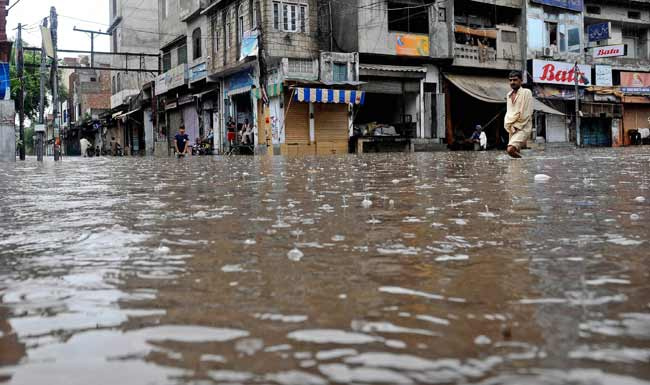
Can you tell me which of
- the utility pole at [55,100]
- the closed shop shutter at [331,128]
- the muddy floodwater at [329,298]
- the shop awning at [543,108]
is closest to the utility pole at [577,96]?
the shop awning at [543,108]

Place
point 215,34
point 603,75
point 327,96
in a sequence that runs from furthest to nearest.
→ point 603,75, point 215,34, point 327,96

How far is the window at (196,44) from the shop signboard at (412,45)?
11023 mm

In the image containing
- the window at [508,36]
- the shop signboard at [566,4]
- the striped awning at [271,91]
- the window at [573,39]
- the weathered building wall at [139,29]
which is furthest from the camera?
the weathered building wall at [139,29]

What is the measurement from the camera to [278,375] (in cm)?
112

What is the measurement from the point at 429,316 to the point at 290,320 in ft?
1.11

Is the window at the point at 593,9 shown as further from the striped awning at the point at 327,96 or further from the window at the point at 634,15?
the striped awning at the point at 327,96

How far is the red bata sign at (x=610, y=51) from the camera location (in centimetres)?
3033

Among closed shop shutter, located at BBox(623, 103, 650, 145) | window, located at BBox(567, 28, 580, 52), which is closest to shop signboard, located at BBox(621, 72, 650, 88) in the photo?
closed shop shutter, located at BBox(623, 103, 650, 145)

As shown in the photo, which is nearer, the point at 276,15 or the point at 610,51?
the point at 276,15

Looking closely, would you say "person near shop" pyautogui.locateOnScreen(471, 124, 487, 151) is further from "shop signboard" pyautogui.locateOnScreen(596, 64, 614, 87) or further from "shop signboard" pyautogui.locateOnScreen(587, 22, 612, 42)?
"shop signboard" pyautogui.locateOnScreen(587, 22, 612, 42)

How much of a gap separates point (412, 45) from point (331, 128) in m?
4.86

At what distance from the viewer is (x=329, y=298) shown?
1695mm

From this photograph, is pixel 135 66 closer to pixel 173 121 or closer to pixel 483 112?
pixel 173 121

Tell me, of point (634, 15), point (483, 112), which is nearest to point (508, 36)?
point (483, 112)
